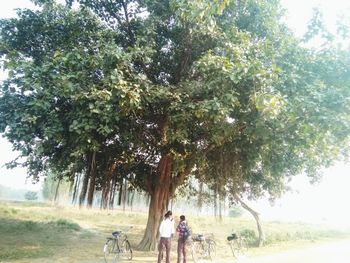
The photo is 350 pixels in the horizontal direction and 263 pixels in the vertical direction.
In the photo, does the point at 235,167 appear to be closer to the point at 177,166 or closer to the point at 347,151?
the point at 177,166

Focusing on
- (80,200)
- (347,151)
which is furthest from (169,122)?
(347,151)

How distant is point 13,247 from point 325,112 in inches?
527

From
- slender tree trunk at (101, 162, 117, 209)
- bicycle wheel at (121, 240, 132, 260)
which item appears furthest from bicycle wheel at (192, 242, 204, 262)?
slender tree trunk at (101, 162, 117, 209)

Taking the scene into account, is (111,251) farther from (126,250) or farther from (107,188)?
(107,188)

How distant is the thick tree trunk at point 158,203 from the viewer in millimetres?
16547

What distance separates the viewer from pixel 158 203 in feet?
54.9

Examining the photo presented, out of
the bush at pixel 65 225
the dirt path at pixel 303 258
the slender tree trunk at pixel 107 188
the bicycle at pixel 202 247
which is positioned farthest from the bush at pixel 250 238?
the slender tree trunk at pixel 107 188

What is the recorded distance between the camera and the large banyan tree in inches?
439

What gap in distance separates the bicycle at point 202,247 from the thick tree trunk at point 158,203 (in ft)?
7.38

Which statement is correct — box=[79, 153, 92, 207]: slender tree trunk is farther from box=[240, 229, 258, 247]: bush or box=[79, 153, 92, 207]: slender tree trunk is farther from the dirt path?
box=[240, 229, 258, 247]: bush

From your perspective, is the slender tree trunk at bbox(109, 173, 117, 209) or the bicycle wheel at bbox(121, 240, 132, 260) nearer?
the bicycle wheel at bbox(121, 240, 132, 260)

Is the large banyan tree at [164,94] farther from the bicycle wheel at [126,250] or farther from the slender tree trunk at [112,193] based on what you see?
the bicycle wheel at [126,250]

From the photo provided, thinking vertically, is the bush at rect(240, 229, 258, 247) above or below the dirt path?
above

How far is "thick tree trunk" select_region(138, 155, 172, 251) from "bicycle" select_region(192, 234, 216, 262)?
2249 mm
